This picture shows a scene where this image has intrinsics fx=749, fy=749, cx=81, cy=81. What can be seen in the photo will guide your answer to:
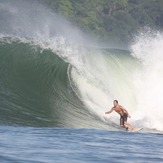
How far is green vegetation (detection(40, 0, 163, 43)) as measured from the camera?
261ft

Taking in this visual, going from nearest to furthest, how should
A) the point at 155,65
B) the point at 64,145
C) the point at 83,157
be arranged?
Result: 1. the point at 83,157
2. the point at 64,145
3. the point at 155,65

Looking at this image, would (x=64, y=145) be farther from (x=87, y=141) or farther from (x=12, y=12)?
(x=12, y=12)

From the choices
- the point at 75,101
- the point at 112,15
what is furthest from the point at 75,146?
the point at 112,15

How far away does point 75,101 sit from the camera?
21828 mm

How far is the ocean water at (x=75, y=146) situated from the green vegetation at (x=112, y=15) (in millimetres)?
60987

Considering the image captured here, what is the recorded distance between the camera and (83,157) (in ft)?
41.3

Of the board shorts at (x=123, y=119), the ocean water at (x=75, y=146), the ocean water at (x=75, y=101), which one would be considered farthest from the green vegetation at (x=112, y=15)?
the ocean water at (x=75, y=146)

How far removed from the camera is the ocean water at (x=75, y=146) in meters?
12.4

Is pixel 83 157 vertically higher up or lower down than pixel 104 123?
lower down

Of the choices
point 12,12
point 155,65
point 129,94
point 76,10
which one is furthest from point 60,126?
point 76,10

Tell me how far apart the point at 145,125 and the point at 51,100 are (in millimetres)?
2794

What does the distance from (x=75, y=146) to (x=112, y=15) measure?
74.0 meters

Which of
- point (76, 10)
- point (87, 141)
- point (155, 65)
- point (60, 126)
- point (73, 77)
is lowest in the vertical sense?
point (87, 141)

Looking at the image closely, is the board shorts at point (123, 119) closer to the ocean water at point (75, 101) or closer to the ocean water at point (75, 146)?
the ocean water at point (75, 101)
